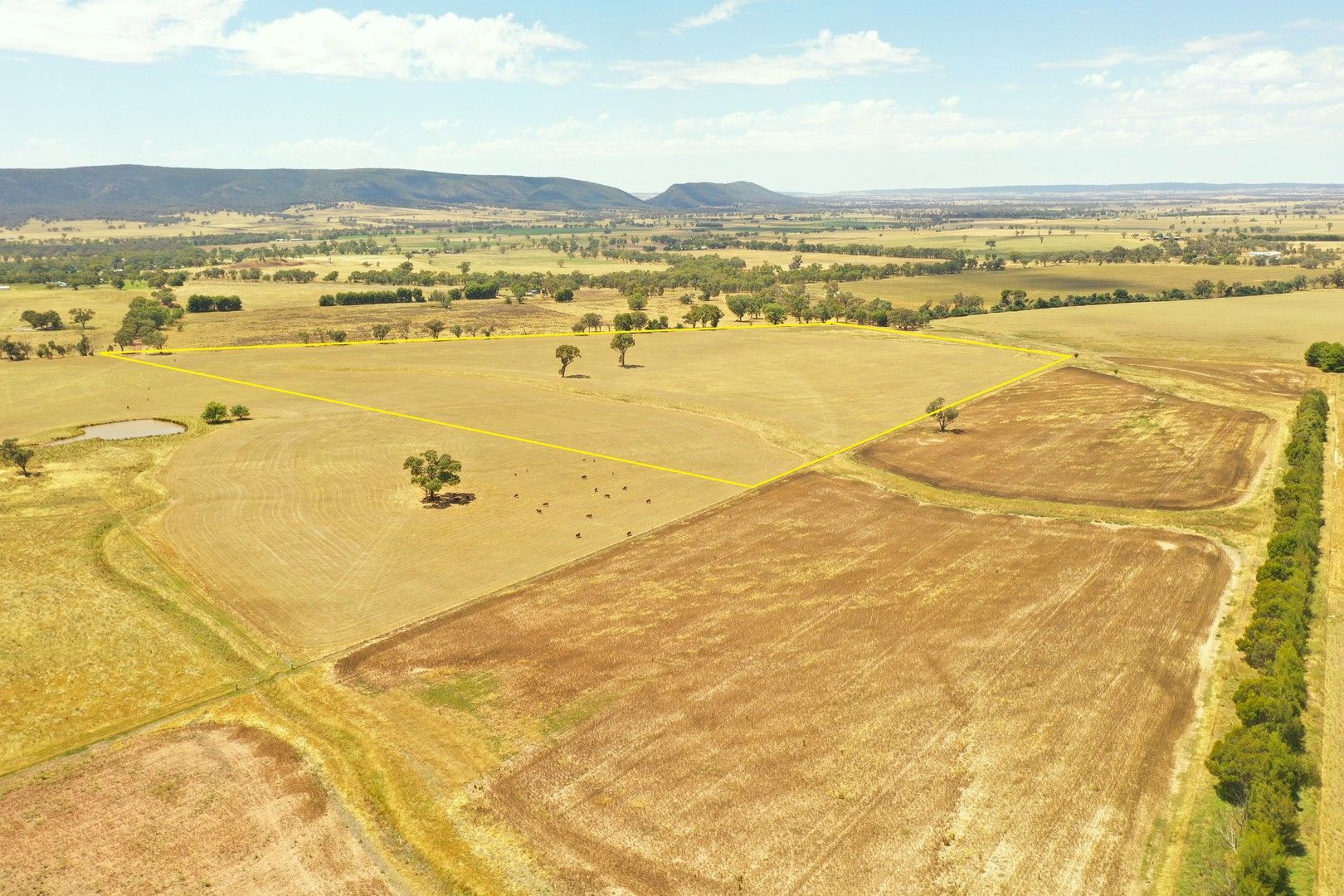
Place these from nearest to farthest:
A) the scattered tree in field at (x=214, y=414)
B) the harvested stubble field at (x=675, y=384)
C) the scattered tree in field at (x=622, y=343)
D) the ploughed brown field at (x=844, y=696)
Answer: the ploughed brown field at (x=844, y=696)
the harvested stubble field at (x=675, y=384)
the scattered tree in field at (x=214, y=414)
the scattered tree in field at (x=622, y=343)

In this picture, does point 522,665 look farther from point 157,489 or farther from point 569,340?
point 569,340

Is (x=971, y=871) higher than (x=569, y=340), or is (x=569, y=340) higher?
(x=569, y=340)

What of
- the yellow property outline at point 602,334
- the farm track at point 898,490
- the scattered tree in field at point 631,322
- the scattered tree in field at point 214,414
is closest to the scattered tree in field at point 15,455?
the scattered tree in field at point 214,414

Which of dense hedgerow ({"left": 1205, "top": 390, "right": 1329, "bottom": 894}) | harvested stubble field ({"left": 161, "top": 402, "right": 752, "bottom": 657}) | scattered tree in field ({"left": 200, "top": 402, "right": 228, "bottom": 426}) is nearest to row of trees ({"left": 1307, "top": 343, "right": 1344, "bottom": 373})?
dense hedgerow ({"left": 1205, "top": 390, "right": 1329, "bottom": 894})

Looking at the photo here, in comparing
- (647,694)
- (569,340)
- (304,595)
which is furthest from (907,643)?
(569,340)

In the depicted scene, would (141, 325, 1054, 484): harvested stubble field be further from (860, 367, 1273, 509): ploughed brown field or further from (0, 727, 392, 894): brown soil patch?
(0, 727, 392, 894): brown soil patch

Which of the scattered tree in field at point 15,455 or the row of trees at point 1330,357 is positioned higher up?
the row of trees at point 1330,357

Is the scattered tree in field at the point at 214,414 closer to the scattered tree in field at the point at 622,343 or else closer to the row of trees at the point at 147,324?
the row of trees at the point at 147,324
